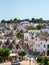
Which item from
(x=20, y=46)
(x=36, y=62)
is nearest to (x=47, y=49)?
(x=20, y=46)

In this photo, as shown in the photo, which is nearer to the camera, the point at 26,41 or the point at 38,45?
the point at 38,45

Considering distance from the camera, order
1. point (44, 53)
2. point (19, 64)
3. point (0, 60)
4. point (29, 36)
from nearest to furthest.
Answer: point (19, 64) < point (0, 60) < point (44, 53) < point (29, 36)

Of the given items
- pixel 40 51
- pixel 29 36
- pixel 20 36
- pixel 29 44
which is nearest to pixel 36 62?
pixel 40 51

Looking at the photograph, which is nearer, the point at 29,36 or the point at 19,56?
the point at 19,56

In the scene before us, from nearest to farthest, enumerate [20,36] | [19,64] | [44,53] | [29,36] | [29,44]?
1. [19,64]
2. [44,53]
3. [29,44]
4. [29,36]
5. [20,36]

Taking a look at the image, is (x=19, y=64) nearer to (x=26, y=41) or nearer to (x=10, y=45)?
(x=10, y=45)

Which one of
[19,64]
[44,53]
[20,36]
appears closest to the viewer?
[19,64]

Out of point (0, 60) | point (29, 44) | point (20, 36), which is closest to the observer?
point (0, 60)

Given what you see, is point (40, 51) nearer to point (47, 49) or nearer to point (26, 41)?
point (47, 49)
